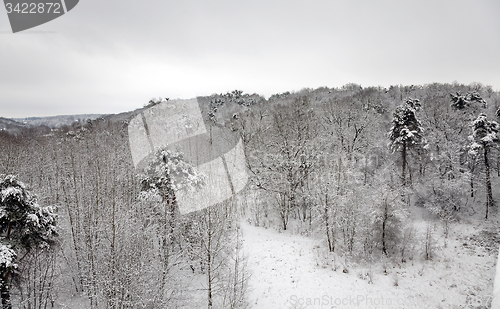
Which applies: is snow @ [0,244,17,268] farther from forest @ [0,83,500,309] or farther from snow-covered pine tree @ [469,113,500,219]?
snow-covered pine tree @ [469,113,500,219]

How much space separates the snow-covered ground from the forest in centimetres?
64

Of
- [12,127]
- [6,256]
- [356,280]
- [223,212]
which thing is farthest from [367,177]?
[12,127]

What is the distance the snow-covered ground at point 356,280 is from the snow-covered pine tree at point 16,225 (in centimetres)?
909

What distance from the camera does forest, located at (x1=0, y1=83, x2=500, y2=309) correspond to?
28.8ft

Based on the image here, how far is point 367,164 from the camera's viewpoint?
29.6 meters

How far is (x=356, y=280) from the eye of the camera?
11.9 m

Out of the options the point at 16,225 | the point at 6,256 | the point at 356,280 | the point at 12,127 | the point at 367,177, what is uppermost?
the point at 12,127

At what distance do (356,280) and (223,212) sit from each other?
25.5 ft

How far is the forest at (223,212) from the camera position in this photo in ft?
28.8

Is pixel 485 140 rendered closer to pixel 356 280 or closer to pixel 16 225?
pixel 356 280

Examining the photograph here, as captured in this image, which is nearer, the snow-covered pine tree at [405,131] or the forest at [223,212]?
the forest at [223,212]

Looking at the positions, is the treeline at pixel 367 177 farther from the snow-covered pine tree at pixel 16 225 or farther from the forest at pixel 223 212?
the snow-covered pine tree at pixel 16 225

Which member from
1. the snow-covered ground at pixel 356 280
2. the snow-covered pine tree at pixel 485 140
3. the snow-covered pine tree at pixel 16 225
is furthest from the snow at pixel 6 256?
the snow-covered pine tree at pixel 485 140

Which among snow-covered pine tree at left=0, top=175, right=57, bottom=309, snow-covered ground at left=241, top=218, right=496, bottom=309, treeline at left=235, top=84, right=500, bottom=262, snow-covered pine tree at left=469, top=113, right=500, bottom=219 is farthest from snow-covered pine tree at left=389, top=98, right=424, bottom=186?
snow-covered pine tree at left=0, top=175, right=57, bottom=309
